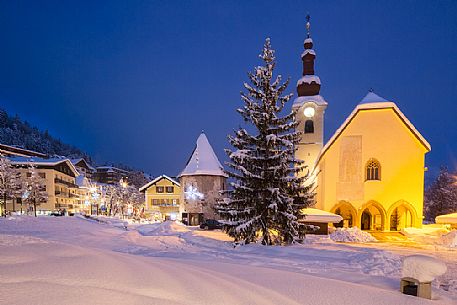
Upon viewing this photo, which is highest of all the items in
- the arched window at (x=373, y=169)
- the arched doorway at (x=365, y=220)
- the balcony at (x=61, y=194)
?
the arched window at (x=373, y=169)

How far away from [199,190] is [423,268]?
28.8 meters

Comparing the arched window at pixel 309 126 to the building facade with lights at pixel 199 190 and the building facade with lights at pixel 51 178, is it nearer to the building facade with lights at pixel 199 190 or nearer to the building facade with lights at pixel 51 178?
the building facade with lights at pixel 199 190

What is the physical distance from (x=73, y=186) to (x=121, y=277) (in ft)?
213

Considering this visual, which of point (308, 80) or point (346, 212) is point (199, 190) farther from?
point (308, 80)

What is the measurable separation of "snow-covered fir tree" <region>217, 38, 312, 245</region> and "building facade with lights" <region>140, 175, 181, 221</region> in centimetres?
3655

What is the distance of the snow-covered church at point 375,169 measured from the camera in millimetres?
23625

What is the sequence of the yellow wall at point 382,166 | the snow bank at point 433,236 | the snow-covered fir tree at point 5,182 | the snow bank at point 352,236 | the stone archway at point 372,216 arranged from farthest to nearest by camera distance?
the snow-covered fir tree at point 5,182, the stone archway at point 372,216, the yellow wall at point 382,166, the snow bank at point 352,236, the snow bank at point 433,236

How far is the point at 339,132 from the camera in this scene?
24469mm

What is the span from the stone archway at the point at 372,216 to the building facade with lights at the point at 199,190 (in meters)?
16.0

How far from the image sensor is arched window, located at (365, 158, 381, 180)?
24.3 m

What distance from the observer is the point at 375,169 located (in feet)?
80.5

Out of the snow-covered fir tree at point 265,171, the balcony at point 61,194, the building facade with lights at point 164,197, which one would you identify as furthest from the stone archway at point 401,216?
the balcony at point 61,194

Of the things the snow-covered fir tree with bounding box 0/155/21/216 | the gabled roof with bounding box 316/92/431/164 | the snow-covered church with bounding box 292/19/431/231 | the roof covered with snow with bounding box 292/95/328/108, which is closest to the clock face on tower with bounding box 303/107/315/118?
the roof covered with snow with bounding box 292/95/328/108

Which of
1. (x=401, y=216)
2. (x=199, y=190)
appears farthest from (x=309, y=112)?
(x=199, y=190)
